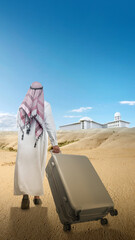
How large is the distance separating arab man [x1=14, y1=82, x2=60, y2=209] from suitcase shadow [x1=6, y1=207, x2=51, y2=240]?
0.20 metres

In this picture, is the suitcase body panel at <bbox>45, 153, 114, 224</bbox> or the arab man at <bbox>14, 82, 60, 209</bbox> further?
the arab man at <bbox>14, 82, 60, 209</bbox>

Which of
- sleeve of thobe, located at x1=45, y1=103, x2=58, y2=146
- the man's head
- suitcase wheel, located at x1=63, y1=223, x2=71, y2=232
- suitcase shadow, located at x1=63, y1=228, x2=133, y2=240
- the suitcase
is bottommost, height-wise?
suitcase shadow, located at x1=63, y1=228, x2=133, y2=240

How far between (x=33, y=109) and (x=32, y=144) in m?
0.56

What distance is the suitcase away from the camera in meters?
1.97

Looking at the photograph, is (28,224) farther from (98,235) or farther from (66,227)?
(98,235)

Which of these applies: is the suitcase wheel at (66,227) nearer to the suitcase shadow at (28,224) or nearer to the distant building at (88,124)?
the suitcase shadow at (28,224)

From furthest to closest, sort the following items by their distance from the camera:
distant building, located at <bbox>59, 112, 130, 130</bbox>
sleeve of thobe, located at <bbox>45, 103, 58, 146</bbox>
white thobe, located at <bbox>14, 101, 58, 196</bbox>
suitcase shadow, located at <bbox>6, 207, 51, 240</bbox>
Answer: distant building, located at <bbox>59, 112, 130, 130</bbox>
sleeve of thobe, located at <bbox>45, 103, 58, 146</bbox>
white thobe, located at <bbox>14, 101, 58, 196</bbox>
suitcase shadow, located at <bbox>6, 207, 51, 240</bbox>

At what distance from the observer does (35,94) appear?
313 cm

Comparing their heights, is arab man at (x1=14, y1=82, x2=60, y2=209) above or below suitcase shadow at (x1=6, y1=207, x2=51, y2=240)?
above

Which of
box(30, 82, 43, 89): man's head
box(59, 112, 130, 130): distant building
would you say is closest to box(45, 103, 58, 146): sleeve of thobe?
box(30, 82, 43, 89): man's head

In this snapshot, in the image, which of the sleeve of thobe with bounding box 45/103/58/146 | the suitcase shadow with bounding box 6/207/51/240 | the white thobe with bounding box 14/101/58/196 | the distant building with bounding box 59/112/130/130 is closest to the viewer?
the suitcase shadow with bounding box 6/207/51/240

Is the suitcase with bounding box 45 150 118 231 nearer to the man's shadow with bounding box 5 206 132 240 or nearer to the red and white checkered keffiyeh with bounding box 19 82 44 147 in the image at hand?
the man's shadow with bounding box 5 206 132 240

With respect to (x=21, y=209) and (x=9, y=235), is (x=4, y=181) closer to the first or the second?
(x=21, y=209)

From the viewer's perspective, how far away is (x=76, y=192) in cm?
205
